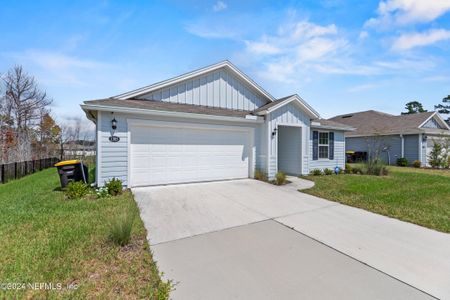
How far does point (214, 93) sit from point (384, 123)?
17973mm

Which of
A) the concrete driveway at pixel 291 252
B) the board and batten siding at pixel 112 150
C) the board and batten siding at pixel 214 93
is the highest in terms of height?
the board and batten siding at pixel 214 93

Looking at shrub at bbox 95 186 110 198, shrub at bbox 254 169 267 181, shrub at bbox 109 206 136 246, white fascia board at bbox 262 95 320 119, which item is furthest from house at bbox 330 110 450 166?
shrub at bbox 109 206 136 246

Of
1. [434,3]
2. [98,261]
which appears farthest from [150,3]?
[434,3]

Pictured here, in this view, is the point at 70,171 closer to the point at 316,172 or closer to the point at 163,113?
the point at 163,113

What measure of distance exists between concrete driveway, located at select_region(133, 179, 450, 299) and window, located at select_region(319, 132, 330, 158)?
261 inches

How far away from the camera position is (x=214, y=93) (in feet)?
35.2

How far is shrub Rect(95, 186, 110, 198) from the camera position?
6.44m

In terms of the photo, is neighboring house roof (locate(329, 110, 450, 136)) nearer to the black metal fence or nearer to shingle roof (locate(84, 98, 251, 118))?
shingle roof (locate(84, 98, 251, 118))

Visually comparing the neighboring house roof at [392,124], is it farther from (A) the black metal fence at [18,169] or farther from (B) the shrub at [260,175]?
(A) the black metal fence at [18,169]

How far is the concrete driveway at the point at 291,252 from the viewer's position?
253 centimetres

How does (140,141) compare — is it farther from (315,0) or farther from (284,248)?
(315,0)

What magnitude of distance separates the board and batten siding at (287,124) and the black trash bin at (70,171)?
23.4 feet

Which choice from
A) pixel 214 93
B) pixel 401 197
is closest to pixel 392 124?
pixel 401 197

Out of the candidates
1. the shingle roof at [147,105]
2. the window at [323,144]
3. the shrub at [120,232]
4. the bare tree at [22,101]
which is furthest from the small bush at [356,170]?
the bare tree at [22,101]
